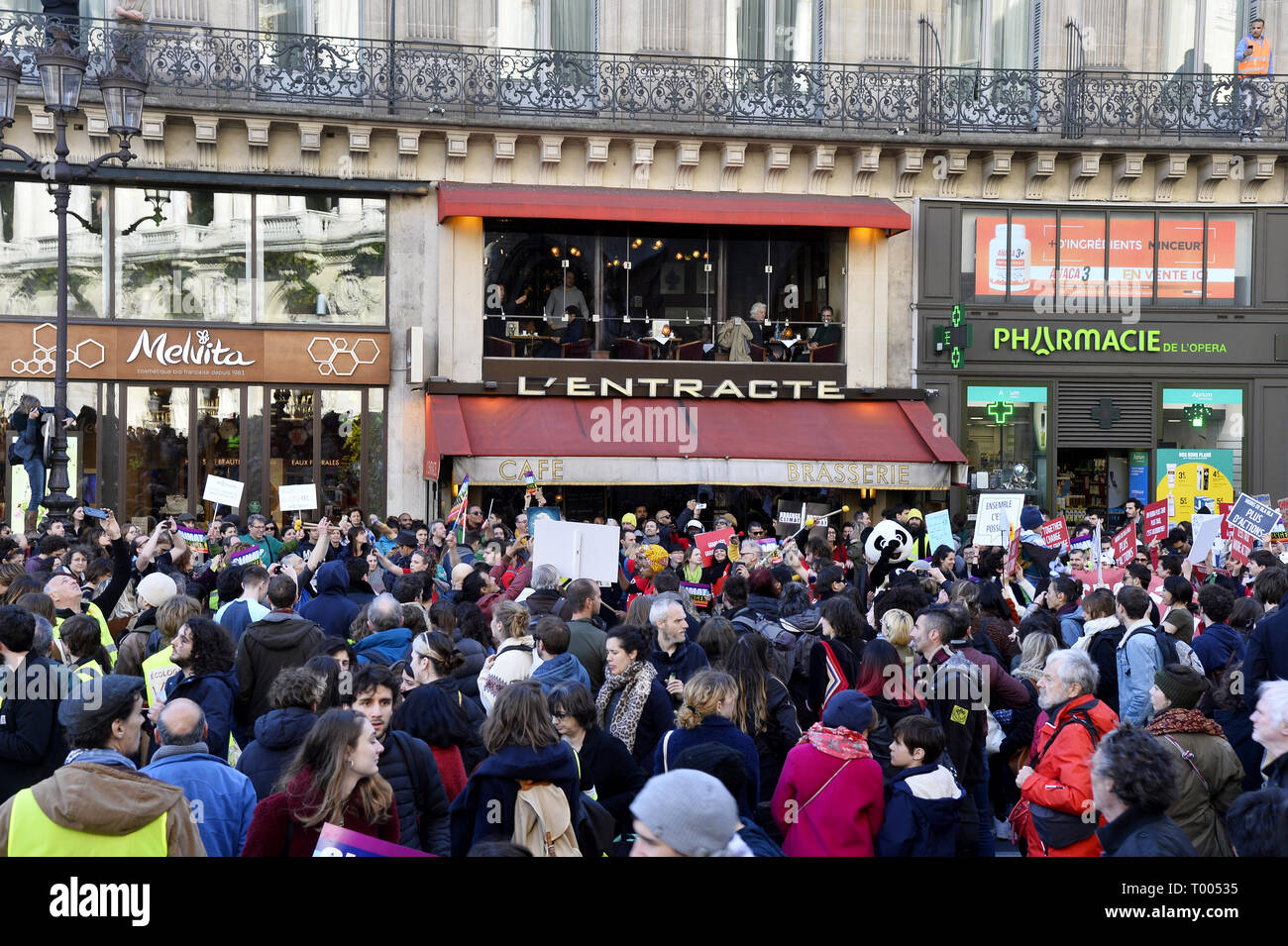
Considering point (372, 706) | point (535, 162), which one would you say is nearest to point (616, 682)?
point (372, 706)

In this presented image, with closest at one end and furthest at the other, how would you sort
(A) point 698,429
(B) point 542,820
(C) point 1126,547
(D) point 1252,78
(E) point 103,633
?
(B) point 542,820
(E) point 103,633
(C) point 1126,547
(A) point 698,429
(D) point 1252,78

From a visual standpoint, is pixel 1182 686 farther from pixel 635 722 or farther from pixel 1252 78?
pixel 1252 78

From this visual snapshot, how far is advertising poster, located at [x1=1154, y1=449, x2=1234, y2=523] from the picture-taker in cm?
2188

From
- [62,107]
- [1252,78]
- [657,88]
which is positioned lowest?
[62,107]

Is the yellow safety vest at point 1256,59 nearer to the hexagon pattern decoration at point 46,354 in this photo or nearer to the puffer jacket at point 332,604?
the hexagon pattern decoration at point 46,354

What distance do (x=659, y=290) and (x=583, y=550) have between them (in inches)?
472

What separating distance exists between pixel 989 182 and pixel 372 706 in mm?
19317

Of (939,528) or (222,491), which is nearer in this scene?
(939,528)

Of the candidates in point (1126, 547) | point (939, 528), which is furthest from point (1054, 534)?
point (939, 528)

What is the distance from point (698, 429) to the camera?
2125 cm

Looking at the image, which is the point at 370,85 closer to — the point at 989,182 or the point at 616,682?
the point at 989,182

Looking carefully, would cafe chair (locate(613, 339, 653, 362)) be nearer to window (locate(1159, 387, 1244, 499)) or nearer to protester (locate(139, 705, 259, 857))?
window (locate(1159, 387, 1244, 499))

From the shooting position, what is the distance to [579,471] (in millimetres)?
20453
